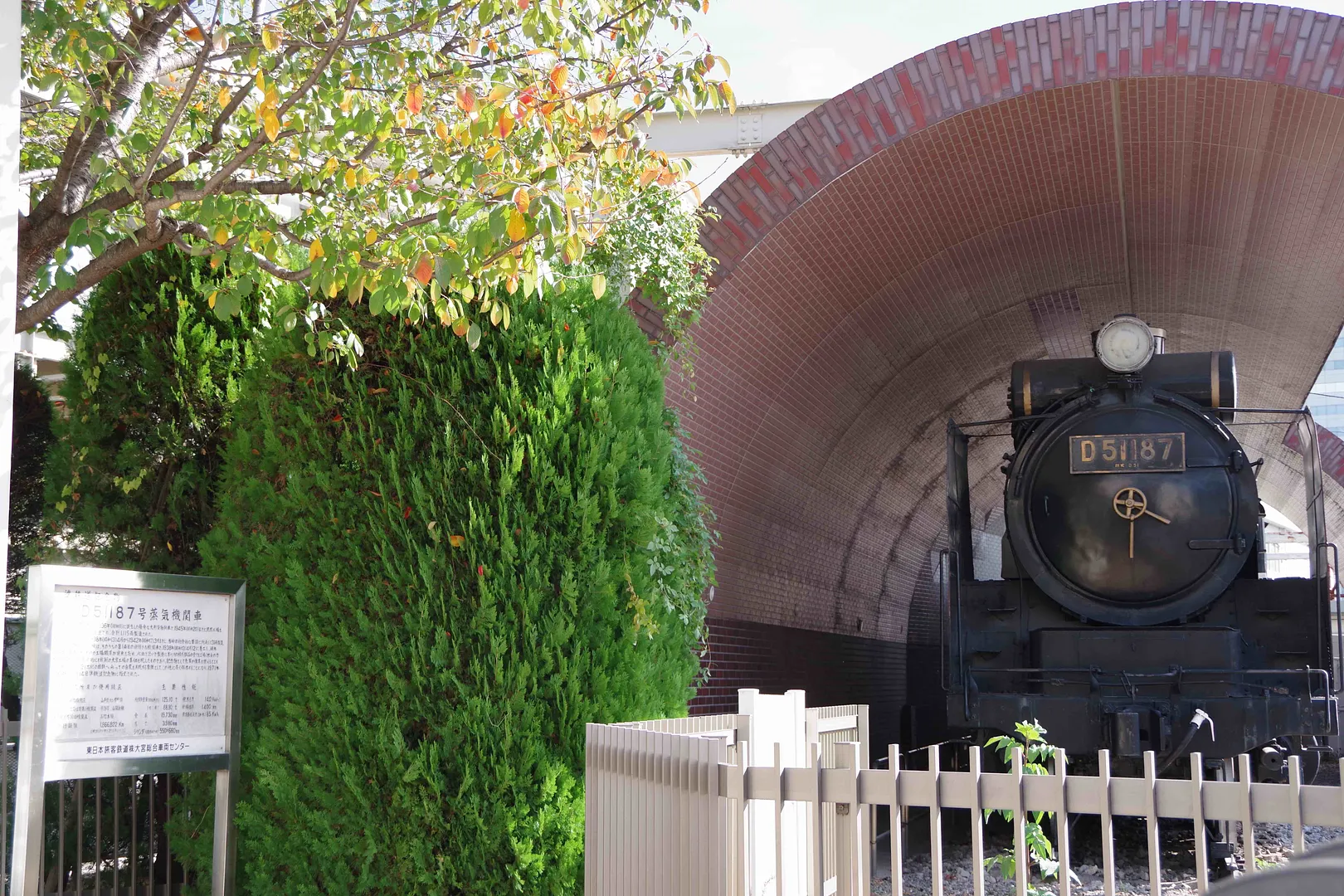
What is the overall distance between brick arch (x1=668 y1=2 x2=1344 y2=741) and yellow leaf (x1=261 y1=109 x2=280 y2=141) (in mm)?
3837

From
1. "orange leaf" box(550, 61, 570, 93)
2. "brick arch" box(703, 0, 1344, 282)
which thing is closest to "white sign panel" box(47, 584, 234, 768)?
"orange leaf" box(550, 61, 570, 93)

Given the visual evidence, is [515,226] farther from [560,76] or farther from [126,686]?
[126,686]

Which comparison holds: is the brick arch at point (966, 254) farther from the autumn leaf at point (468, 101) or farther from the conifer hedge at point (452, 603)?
the autumn leaf at point (468, 101)

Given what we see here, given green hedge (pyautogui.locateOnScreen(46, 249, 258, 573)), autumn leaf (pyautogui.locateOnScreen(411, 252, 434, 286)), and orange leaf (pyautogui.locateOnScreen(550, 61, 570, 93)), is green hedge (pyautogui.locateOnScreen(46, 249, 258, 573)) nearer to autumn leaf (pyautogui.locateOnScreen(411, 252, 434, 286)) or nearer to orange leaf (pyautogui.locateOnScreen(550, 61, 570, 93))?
autumn leaf (pyautogui.locateOnScreen(411, 252, 434, 286))

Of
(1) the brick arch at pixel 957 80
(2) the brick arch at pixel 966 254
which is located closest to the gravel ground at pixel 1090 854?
(2) the brick arch at pixel 966 254

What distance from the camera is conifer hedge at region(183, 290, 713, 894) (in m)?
5.48

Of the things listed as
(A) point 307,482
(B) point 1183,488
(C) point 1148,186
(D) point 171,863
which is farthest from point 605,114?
(C) point 1148,186

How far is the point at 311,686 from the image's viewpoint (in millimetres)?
5859

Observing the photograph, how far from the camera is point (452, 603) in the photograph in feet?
18.5

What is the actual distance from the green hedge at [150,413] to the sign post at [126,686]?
2.37m

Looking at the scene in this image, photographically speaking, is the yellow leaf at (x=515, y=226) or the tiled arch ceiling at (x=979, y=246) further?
the tiled arch ceiling at (x=979, y=246)

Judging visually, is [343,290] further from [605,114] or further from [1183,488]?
[1183,488]

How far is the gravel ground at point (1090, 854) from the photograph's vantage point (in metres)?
8.51

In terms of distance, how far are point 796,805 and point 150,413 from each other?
5185 mm
